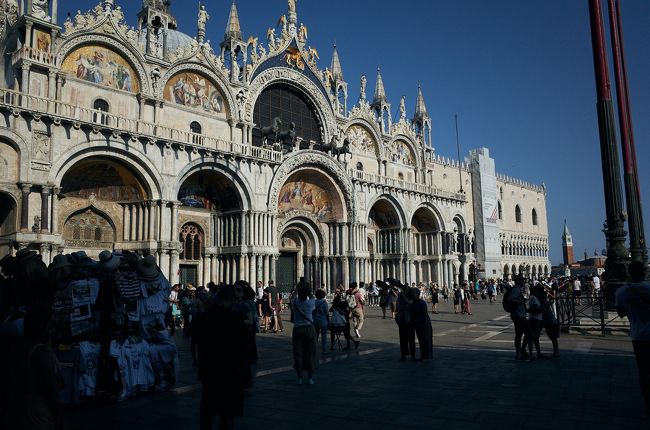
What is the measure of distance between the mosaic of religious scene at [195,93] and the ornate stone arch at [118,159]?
16.3ft

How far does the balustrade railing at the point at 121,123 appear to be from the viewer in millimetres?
19603

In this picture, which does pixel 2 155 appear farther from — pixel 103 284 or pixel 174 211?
pixel 103 284

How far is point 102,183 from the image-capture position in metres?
22.8

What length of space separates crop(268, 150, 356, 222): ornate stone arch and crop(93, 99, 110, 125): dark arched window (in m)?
9.22

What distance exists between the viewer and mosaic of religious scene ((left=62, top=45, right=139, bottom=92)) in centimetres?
2248

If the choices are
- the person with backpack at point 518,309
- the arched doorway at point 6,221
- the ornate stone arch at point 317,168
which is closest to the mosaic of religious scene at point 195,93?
the ornate stone arch at point 317,168

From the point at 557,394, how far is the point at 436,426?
102 inches

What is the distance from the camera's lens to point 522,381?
834 cm

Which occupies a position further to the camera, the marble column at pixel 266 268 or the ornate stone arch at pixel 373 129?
the ornate stone arch at pixel 373 129

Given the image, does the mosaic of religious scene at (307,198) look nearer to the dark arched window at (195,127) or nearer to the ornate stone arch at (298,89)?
the ornate stone arch at (298,89)

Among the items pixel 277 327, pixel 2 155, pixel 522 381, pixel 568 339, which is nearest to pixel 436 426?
pixel 522 381

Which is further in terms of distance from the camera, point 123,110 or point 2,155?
point 123,110

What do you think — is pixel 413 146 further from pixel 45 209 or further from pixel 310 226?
pixel 45 209

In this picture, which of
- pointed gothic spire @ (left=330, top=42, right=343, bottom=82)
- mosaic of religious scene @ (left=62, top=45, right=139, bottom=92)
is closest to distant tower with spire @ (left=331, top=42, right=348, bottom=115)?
pointed gothic spire @ (left=330, top=42, right=343, bottom=82)
